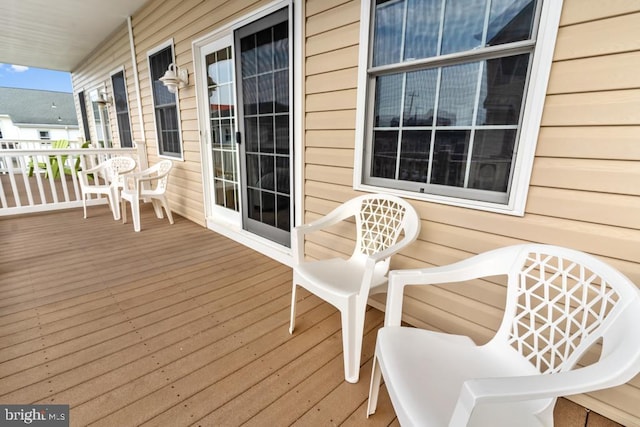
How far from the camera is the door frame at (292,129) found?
215cm

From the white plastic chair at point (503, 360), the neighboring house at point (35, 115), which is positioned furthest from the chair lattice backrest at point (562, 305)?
the neighboring house at point (35, 115)

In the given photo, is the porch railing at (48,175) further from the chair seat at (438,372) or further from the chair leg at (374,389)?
the chair seat at (438,372)

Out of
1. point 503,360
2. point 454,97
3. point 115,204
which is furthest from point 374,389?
point 115,204

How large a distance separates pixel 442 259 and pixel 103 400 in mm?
1796

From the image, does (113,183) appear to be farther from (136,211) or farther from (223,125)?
(223,125)

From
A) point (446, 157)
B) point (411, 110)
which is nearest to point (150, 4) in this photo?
point (411, 110)

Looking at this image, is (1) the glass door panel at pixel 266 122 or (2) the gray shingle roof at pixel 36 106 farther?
(2) the gray shingle roof at pixel 36 106

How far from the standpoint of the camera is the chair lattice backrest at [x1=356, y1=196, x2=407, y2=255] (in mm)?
1760

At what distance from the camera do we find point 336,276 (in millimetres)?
1549

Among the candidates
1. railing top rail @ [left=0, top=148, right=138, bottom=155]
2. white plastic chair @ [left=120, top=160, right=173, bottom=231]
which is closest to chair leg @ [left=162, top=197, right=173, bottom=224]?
white plastic chair @ [left=120, top=160, right=173, bottom=231]

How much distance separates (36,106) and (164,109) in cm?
1866

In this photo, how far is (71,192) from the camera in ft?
19.6

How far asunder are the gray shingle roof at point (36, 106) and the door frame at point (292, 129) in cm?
1833

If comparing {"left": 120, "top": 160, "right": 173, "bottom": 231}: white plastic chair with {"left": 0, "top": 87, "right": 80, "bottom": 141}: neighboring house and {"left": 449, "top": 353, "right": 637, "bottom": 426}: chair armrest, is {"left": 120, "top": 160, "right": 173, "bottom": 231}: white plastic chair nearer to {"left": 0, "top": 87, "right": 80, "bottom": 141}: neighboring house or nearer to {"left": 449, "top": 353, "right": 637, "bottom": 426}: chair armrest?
{"left": 449, "top": 353, "right": 637, "bottom": 426}: chair armrest
